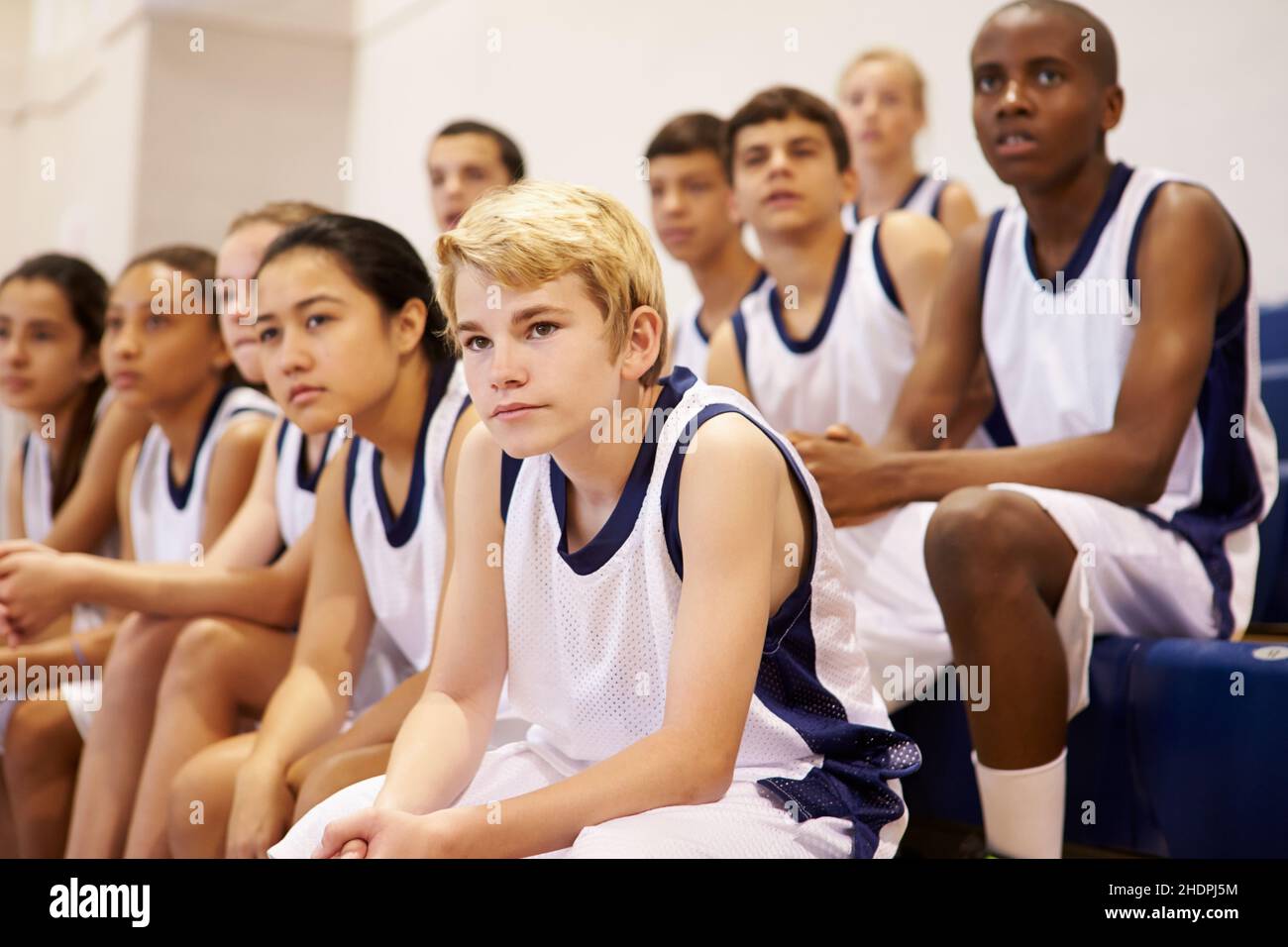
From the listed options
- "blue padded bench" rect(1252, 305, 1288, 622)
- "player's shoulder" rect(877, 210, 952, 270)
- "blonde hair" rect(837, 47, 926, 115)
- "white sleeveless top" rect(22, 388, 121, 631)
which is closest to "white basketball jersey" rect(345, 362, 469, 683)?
"player's shoulder" rect(877, 210, 952, 270)

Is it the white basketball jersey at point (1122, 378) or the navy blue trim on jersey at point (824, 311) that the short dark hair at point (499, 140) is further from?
the white basketball jersey at point (1122, 378)

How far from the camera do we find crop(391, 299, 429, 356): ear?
175 cm

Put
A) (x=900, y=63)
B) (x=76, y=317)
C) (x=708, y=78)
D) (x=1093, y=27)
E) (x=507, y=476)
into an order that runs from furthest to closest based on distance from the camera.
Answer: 1. (x=708, y=78)
2. (x=900, y=63)
3. (x=76, y=317)
4. (x=1093, y=27)
5. (x=507, y=476)

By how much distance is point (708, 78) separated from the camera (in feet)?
12.5

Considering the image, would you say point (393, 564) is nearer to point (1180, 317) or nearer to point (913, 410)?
point (913, 410)

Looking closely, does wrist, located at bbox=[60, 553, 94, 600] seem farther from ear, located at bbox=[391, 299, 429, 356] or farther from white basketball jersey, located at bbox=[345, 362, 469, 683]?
ear, located at bbox=[391, 299, 429, 356]

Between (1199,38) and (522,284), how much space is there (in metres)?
2.00

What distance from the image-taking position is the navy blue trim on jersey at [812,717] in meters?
1.21

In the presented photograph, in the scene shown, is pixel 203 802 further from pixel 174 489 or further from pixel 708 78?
pixel 708 78

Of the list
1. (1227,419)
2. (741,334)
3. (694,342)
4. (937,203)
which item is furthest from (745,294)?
(1227,419)

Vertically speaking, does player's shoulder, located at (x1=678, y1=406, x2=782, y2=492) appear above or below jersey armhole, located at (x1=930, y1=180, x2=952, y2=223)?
below

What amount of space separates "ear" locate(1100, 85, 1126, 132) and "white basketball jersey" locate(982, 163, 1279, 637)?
0.07 m

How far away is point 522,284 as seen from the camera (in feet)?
3.93

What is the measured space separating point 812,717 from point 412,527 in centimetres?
66
